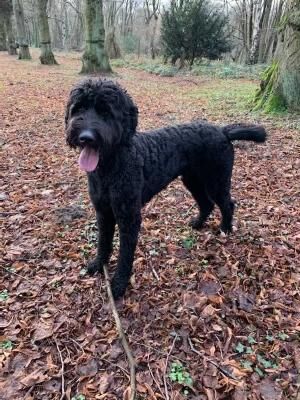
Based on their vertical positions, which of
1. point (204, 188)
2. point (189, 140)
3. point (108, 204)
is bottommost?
point (204, 188)

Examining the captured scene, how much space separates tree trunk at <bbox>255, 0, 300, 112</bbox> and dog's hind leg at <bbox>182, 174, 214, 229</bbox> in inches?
183

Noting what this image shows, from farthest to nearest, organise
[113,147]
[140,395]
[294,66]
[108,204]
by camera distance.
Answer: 1. [294,66]
2. [108,204]
3. [113,147]
4. [140,395]

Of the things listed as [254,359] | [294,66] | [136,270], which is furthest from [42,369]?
[294,66]

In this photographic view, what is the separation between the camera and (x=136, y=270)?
11.6 ft

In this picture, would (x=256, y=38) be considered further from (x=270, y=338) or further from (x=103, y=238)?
(x=270, y=338)

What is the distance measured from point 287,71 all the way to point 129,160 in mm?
5877

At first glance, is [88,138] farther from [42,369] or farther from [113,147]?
[42,369]

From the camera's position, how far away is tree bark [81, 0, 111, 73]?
14.5 meters

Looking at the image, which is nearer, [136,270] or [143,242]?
[136,270]

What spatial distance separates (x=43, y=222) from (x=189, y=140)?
202 cm

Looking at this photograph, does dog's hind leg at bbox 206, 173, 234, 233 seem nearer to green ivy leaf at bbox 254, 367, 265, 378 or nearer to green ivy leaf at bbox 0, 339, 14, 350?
green ivy leaf at bbox 254, 367, 265, 378

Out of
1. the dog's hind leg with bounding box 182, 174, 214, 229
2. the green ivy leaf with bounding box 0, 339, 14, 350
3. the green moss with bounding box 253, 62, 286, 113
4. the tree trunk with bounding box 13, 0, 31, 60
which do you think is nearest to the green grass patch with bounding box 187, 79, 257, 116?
the green moss with bounding box 253, 62, 286, 113

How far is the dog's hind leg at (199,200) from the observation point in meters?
4.05

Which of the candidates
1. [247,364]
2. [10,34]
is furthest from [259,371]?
[10,34]
